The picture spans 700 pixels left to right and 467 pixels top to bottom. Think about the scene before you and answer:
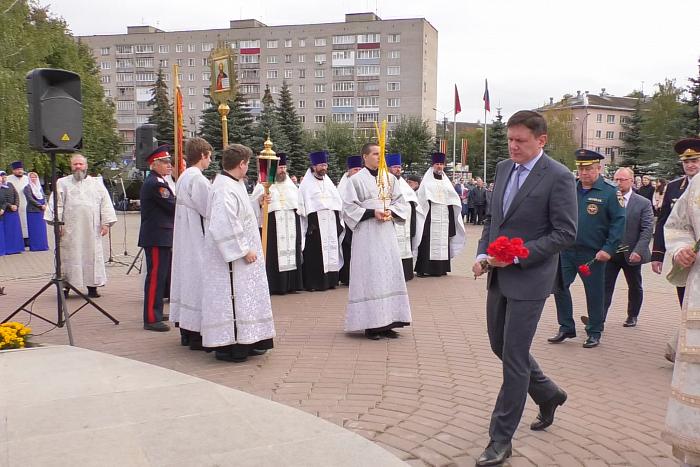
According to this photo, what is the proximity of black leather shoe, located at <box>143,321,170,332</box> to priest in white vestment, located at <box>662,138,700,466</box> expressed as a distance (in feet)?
19.6

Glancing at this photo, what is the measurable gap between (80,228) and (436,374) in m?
6.72

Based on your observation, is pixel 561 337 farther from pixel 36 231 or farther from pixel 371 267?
pixel 36 231

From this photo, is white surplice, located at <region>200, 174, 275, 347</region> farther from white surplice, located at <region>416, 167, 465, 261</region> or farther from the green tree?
the green tree

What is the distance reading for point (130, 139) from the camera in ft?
308

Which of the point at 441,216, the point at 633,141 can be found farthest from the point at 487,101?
the point at 441,216

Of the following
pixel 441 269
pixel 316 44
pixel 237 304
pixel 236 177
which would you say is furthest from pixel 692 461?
pixel 316 44

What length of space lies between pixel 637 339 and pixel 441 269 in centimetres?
574

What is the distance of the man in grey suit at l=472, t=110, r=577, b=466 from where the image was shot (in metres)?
4.09

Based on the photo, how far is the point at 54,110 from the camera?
7723mm

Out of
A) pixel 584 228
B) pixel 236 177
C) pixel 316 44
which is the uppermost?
pixel 316 44

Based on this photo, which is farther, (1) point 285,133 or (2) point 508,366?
(1) point 285,133

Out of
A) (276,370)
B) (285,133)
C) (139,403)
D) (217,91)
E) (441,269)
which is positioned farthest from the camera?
(285,133)

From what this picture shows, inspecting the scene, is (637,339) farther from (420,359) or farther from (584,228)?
(420,359)

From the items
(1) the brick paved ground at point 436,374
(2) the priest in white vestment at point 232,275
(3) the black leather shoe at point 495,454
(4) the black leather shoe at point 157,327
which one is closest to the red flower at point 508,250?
(3) the black leather shoe at point 495,454
